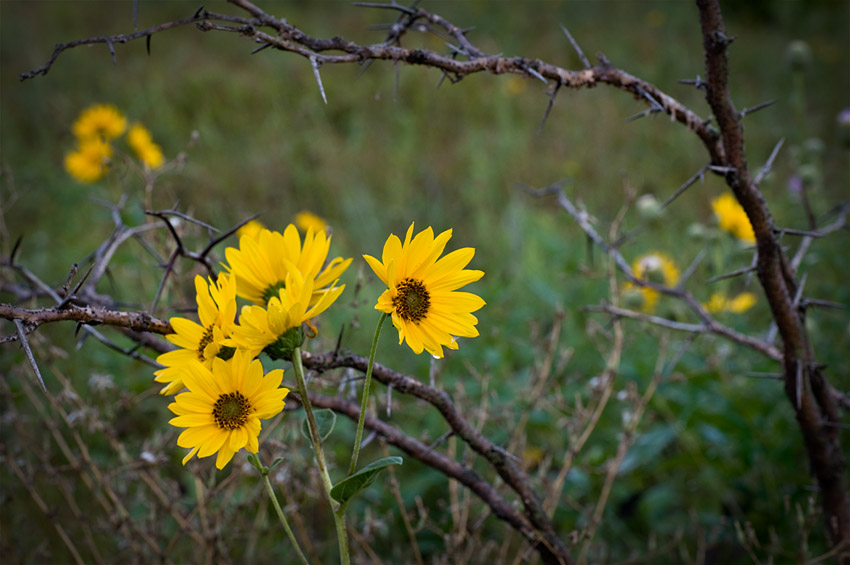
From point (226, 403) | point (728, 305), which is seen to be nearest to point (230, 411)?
point (226, 403)

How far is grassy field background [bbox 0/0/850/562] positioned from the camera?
1.72m

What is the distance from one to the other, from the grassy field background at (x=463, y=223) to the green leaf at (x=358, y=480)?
A: 285mm

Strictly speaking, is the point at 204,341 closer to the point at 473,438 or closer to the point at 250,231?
the point at 473,438

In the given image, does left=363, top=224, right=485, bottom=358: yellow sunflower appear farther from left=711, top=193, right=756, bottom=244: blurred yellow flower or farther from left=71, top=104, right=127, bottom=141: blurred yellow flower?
left=71, top=104, right=127, bottom=141: blurred yellow flower

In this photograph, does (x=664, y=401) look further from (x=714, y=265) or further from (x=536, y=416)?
(x=714, y=265)

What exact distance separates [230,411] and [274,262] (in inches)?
8.1

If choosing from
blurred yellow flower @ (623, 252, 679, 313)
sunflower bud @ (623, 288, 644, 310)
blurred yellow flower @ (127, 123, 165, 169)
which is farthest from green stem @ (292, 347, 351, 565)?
blurred yellow flower @ (127, 123, 165, 169)

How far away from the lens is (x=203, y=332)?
32.9 inches

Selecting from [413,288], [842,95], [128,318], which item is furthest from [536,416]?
[842,95]

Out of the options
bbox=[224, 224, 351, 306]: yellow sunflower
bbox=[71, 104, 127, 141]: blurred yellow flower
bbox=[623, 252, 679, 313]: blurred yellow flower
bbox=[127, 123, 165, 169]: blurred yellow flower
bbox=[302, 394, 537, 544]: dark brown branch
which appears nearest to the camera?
bbox=[224, 224, 351, 306]: yellow sunflower

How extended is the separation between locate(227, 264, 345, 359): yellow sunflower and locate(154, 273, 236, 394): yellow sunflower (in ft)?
0.09

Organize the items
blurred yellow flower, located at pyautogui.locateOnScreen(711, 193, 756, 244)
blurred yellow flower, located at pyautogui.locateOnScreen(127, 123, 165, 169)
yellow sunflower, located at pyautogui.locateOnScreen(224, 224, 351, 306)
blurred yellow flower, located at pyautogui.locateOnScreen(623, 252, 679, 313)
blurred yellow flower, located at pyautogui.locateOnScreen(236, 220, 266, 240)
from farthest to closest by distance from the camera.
A: blurred yellow flower, located at pyautogui.locateOnScreen(127, 123, 165, 169) < blurred yellow flower, located at pyautogui.locateOnScreen(711, 193, 756, 244) < blurred yellow flower, located at pyautogui.locateOnScreen(623, 252, 679, 313) < blurred yellow flower, located at pyautogui.locateOnScreen(236, 220, 266, 240) < yellow sunflower, located at pyautogui.locateOnScreen(224, 224, 351, 306)

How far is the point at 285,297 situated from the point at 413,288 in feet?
0.50

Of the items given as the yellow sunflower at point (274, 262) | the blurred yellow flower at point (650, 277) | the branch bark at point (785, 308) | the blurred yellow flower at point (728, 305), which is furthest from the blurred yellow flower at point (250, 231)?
the blurred yellow flower at point (728, 305)
